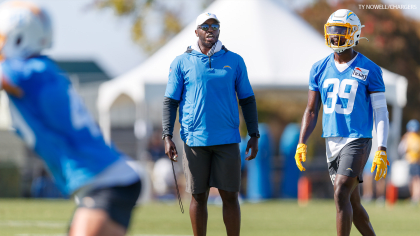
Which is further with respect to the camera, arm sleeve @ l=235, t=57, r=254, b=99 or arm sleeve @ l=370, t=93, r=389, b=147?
arm sleeve @ l=235, t=57, r=254, b=99

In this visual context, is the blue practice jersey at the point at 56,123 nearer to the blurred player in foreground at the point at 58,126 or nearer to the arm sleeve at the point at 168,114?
the blurred player in foreground at the point at 58,126

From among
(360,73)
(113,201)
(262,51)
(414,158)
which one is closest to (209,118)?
(360,73)

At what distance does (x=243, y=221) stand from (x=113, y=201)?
747cm

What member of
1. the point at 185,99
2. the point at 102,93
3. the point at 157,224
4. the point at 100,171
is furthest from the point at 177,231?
the point at 102,93

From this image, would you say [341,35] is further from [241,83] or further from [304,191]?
[304,191]

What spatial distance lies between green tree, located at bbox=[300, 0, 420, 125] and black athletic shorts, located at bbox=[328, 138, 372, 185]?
20.5 metres

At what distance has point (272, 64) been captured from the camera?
14789mm

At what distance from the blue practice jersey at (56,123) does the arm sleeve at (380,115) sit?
10.3 feet

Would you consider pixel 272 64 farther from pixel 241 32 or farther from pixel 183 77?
pixel 183 77

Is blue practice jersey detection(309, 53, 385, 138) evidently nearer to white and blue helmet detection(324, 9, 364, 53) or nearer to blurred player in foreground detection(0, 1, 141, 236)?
white and blue helmet detection(324, 9, 364, 53)

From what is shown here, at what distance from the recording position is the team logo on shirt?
5949 mm

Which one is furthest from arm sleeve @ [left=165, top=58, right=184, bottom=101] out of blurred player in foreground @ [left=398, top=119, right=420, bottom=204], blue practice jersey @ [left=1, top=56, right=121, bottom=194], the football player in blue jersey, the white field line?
blurred player in foreground @ [left=398, top=119, right=420, bottom=204]

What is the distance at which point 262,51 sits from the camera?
48.5 ft

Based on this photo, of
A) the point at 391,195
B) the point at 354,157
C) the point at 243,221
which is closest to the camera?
the point at 354,157
